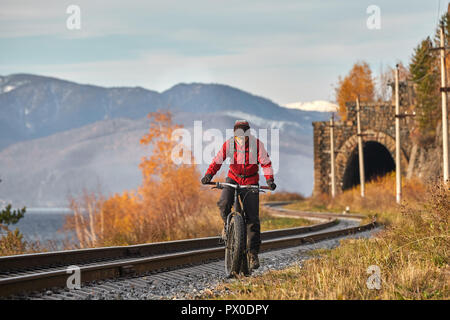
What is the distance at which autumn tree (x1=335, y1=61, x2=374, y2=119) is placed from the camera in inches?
2942

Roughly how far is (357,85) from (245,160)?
2746 inches

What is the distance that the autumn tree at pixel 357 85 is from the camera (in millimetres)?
74731

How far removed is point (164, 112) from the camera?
56.6 m

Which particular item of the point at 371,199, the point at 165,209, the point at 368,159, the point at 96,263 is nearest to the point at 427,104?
the point at 371,199

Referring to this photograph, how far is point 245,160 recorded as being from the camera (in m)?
9.18

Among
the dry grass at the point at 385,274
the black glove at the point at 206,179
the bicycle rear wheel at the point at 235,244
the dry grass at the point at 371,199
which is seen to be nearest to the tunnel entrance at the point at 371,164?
the dry grass at the point at 371,199

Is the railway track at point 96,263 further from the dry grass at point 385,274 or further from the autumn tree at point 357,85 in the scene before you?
the autumn tree at point 357,85

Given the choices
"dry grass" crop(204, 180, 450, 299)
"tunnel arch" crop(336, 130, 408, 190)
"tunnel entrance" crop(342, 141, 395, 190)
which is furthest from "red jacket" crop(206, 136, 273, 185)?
"tunnel entrance" crop(342, 141, 395, 190)

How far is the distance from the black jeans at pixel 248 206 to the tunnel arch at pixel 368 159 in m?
35.4

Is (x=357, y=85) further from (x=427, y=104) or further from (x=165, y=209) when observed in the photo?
(x=165, y=209)

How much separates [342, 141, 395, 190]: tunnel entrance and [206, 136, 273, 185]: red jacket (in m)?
40.8

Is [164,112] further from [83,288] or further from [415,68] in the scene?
[83,288]

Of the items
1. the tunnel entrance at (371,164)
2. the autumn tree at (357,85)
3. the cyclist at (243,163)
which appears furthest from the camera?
the autumn tree at (357,85)
